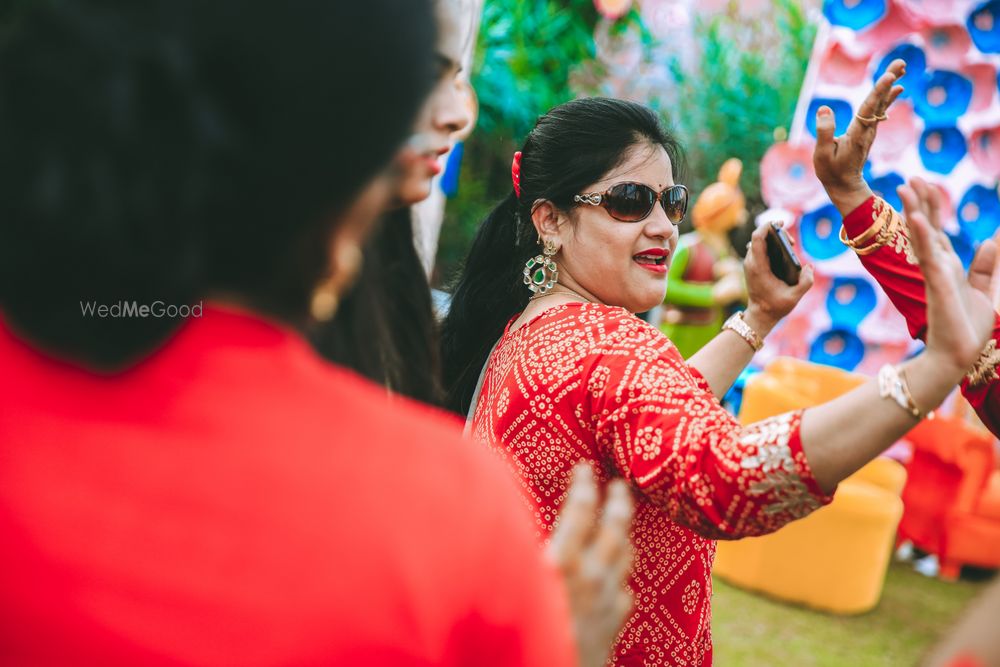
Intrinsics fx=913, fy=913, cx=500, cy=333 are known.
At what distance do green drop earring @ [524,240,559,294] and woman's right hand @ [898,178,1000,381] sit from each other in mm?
828

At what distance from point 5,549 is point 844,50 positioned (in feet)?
17.9

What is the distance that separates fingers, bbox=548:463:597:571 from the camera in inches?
32.4

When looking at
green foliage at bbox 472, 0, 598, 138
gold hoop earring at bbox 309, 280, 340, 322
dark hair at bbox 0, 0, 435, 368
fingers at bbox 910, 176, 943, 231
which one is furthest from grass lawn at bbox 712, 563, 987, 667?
green foliage at bbox 472, 0, 598, 138

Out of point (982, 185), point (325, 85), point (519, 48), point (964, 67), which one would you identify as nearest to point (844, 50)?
point (964, 67)

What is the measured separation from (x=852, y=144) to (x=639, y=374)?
70 centimetres

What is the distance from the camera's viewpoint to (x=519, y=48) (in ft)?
26.2

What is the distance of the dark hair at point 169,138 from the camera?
0.66 metres

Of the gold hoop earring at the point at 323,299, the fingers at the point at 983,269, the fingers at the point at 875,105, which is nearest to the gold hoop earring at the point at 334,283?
the gold hoop earring at the point at 323,299

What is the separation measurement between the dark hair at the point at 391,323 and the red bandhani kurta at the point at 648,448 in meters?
0.30

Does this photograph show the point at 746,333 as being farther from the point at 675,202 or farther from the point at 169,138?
the point at 169,138

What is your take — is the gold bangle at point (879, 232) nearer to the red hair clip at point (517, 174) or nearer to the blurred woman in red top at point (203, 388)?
the red hair clip at point (517, 174)

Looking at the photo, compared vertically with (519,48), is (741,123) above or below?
below

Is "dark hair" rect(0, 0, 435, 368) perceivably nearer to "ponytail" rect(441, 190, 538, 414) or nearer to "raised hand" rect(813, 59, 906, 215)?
"raised hand" rect(813, 59, 906, 215)

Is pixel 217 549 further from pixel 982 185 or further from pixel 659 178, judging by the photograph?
pixel 982 185
